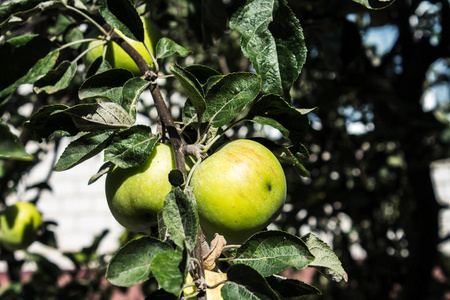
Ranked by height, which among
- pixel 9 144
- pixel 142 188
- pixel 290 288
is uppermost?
pixel 9 144

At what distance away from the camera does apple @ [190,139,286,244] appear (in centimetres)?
86

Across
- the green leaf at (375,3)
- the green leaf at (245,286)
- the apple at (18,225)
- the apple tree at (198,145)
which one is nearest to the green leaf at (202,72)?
the apple tree at (198,145)

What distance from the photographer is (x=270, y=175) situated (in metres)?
0.90

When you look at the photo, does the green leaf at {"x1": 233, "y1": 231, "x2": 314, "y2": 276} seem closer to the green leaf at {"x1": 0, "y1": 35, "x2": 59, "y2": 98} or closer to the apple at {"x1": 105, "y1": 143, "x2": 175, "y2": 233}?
the apple at {"x1": 105, "y1": 143, "x2": 175, "y2": 233}

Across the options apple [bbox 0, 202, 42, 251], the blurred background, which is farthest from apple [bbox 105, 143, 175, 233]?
apple [bbox 0, 202, 42, 251]

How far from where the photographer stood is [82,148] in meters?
0.88

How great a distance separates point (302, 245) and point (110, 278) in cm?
30

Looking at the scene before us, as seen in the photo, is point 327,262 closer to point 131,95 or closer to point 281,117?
point 281,117

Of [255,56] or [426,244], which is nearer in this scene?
[255,56]

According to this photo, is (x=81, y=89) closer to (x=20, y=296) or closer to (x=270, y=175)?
(x=270, y=175)

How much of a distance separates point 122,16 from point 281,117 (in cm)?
39

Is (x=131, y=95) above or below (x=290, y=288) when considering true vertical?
above

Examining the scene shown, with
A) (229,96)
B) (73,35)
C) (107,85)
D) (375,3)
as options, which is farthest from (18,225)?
(375,3)

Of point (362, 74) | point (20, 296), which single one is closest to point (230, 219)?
point (362, 74)
